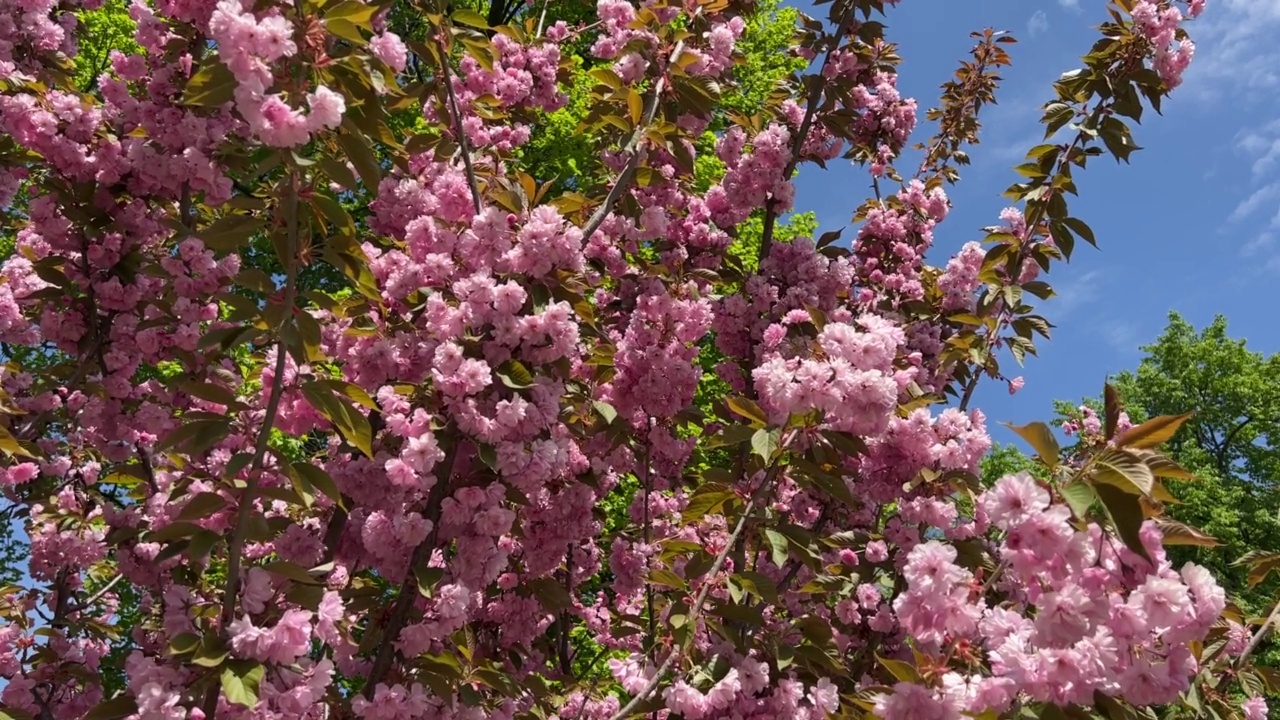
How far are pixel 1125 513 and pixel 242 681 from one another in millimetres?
2010

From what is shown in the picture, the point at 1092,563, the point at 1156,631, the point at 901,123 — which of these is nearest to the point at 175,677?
the point at 1092,563

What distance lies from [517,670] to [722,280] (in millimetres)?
2048

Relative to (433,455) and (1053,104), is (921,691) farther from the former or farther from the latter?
(1053,104)

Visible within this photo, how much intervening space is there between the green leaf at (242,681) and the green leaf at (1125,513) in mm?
1938

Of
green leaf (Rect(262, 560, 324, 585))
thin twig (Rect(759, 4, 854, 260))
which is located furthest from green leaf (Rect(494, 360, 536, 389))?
thin twig (Rect(759, 4, 854, 260))

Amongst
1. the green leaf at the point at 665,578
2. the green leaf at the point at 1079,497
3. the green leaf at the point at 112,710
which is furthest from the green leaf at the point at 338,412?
the green leaf at the point at 1079,497

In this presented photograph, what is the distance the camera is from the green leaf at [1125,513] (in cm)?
167

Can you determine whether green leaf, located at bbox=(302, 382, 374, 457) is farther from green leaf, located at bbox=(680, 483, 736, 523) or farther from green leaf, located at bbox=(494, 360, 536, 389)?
green leaf, located at bbox=(680, 483, 736, 523)

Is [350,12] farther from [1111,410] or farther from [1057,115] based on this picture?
[1057,115]

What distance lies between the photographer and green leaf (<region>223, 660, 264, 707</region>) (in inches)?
82.4

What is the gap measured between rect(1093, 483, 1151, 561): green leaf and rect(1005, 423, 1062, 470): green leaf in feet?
0.45

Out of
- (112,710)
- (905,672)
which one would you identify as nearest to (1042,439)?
(905,672)

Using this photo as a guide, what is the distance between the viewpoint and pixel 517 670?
3602 millimetres

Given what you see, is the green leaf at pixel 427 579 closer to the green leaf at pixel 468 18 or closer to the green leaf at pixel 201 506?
the green leaf at pixel 201 506
